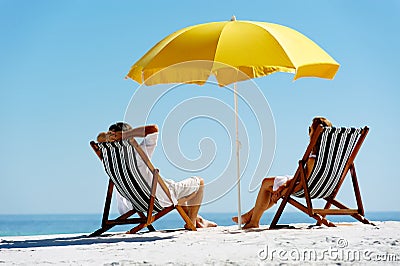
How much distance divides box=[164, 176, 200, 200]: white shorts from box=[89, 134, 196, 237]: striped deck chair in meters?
0.13

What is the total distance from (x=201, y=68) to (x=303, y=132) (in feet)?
3.73

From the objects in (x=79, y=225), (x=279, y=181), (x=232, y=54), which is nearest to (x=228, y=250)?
(x=232, y=54)

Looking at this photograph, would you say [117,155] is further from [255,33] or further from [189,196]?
[255,33]

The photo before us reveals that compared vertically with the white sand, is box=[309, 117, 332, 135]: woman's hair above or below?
above

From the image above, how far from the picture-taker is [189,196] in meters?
5.61

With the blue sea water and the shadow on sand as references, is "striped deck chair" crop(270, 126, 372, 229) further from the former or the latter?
the blue sea water

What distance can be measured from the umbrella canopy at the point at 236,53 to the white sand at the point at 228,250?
4.38ft

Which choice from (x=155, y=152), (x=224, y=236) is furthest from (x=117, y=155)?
(x=224, y=236)

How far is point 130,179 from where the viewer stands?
516cm

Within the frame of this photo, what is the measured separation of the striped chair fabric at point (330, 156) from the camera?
529cm

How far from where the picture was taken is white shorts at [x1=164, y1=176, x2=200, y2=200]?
17.7 ft

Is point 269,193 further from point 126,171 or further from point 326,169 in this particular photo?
point 126,171

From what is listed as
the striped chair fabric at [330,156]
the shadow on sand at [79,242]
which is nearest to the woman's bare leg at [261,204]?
the striped chair fabric at [330,156]

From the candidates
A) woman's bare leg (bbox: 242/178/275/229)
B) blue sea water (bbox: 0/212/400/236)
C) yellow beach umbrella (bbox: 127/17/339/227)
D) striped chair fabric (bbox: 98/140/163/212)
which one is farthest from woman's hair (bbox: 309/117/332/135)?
blue sea water (bbox: 0/212/400/236)
